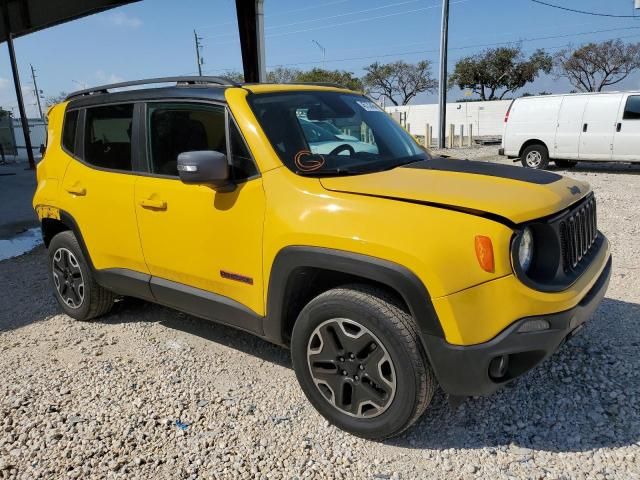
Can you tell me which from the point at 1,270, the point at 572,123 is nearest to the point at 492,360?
the point at 1,270

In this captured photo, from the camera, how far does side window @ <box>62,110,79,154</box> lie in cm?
409

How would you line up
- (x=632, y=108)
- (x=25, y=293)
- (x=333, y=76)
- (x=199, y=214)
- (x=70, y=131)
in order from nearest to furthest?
(x=199, y=214) → (x=70, y=131) → (x=25, y=293) → (x=632, y=108) → (x=333, y=76)

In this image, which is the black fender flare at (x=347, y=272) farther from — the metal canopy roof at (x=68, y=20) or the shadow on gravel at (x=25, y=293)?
the metal canopy roof at (x=68, y=20)

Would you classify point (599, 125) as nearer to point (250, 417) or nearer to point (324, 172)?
point (324, 172)

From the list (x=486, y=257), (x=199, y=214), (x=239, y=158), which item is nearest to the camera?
(x=486, y=257)

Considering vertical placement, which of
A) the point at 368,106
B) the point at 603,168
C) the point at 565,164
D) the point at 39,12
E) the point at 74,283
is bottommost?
the point at 603,168

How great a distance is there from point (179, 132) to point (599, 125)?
12.2m

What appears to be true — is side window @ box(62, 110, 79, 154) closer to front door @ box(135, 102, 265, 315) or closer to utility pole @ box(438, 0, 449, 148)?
front door @ box(135, 102, 265, 315)

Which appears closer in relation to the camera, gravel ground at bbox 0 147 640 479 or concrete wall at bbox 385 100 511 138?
gravel ground at bbox 0 147 640 479

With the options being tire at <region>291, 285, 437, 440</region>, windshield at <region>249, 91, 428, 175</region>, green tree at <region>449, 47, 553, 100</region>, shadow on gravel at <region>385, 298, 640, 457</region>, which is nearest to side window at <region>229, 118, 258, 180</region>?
windshield at <region>249, 91, 428, 175</region>

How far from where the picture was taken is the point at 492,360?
2277mm

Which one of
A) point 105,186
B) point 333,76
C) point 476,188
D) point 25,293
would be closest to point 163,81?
point 105,186

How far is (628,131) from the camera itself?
12.2 meters

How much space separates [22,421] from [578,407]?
124 inches
